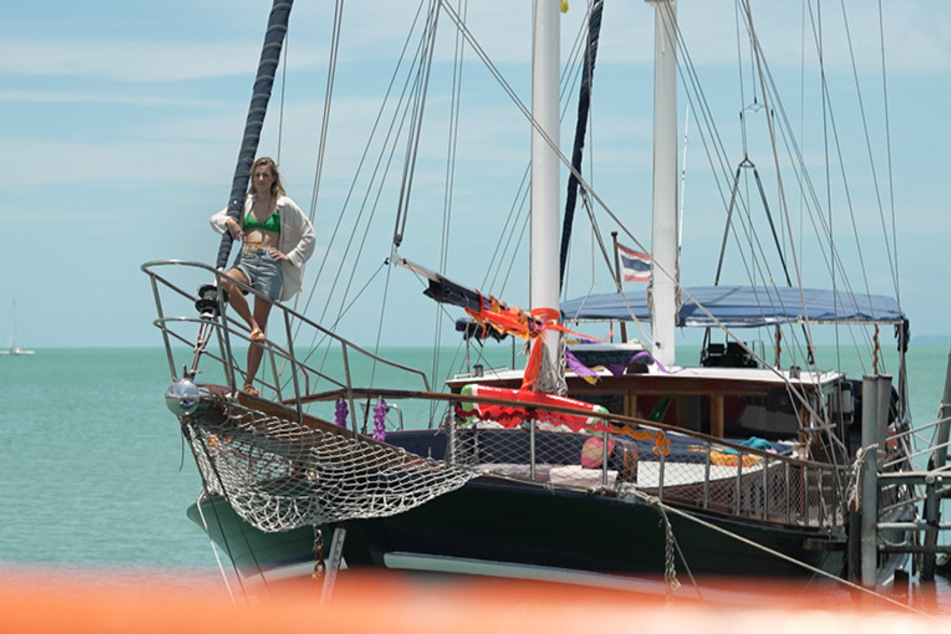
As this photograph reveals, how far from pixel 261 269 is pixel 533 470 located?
8.66 feet

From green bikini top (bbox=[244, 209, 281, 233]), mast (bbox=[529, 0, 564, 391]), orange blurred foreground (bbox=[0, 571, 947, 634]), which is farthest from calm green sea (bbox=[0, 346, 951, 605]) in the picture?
orange blurred foreground (bbox=[0, 571, 947, 634])

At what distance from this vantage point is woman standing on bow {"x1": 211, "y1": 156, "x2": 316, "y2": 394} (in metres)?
9.51

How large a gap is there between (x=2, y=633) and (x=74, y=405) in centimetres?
7427

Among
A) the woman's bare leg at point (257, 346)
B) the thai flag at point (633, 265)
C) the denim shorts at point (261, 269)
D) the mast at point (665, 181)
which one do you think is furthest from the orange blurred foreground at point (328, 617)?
the thai flag at point (633, 265)

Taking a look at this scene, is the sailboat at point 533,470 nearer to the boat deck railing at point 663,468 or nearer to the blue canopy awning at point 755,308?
the boat deck railing at point 663,468

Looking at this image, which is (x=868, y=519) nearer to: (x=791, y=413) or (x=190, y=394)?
(x=791, y=413)

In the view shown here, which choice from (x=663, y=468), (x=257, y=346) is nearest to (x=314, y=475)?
(x=257, y=346)

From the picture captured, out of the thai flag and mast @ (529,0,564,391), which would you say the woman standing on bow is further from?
the thai flag

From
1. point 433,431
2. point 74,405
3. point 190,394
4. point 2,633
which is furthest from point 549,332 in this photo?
point 74,405

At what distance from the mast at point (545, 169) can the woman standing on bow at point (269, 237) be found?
300cm

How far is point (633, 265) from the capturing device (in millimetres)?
18203

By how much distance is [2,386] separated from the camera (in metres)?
101

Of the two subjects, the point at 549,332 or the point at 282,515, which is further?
the point at 549,332

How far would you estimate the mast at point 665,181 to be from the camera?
50.5ft
